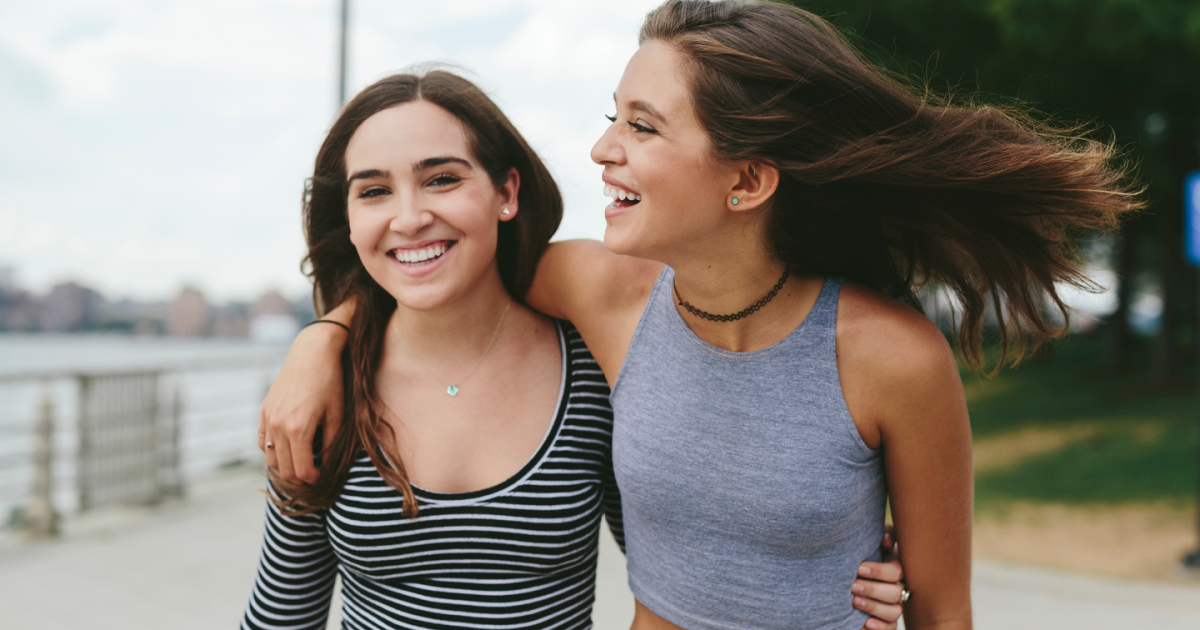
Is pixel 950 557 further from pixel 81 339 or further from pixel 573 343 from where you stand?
pixel 81 339

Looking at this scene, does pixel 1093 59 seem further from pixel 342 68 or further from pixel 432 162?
pixel 432 162

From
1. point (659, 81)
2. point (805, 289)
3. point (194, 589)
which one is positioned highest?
point (659, 81)

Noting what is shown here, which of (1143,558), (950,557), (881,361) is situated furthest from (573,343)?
(1143,558)

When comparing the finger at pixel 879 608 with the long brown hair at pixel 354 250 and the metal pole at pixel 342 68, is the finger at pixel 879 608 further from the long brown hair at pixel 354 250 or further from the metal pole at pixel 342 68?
the metal pole at pixel 342 68

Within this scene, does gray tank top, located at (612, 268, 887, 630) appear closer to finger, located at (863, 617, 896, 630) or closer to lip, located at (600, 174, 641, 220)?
finger, located at (863, 617, 896, 630)

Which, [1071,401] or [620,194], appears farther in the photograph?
[1071,401]

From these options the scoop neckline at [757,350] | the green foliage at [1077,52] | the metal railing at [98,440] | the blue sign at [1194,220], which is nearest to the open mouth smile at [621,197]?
the scoop neckline at [757,350]

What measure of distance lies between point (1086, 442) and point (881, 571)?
11.0 m

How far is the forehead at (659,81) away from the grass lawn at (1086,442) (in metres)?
5.63

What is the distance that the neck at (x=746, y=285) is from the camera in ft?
5.55

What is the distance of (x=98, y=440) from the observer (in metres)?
6.49

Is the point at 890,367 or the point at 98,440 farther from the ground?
the point at 890,367

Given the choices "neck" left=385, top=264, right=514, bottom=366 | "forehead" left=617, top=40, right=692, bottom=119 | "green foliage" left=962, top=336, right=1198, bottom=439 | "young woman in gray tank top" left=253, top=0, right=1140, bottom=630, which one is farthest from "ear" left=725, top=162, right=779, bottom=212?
"green foliage" left=962, top=336, right=1198, bottom=439

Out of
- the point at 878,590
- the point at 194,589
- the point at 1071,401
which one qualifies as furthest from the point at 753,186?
the point at 1071,401
